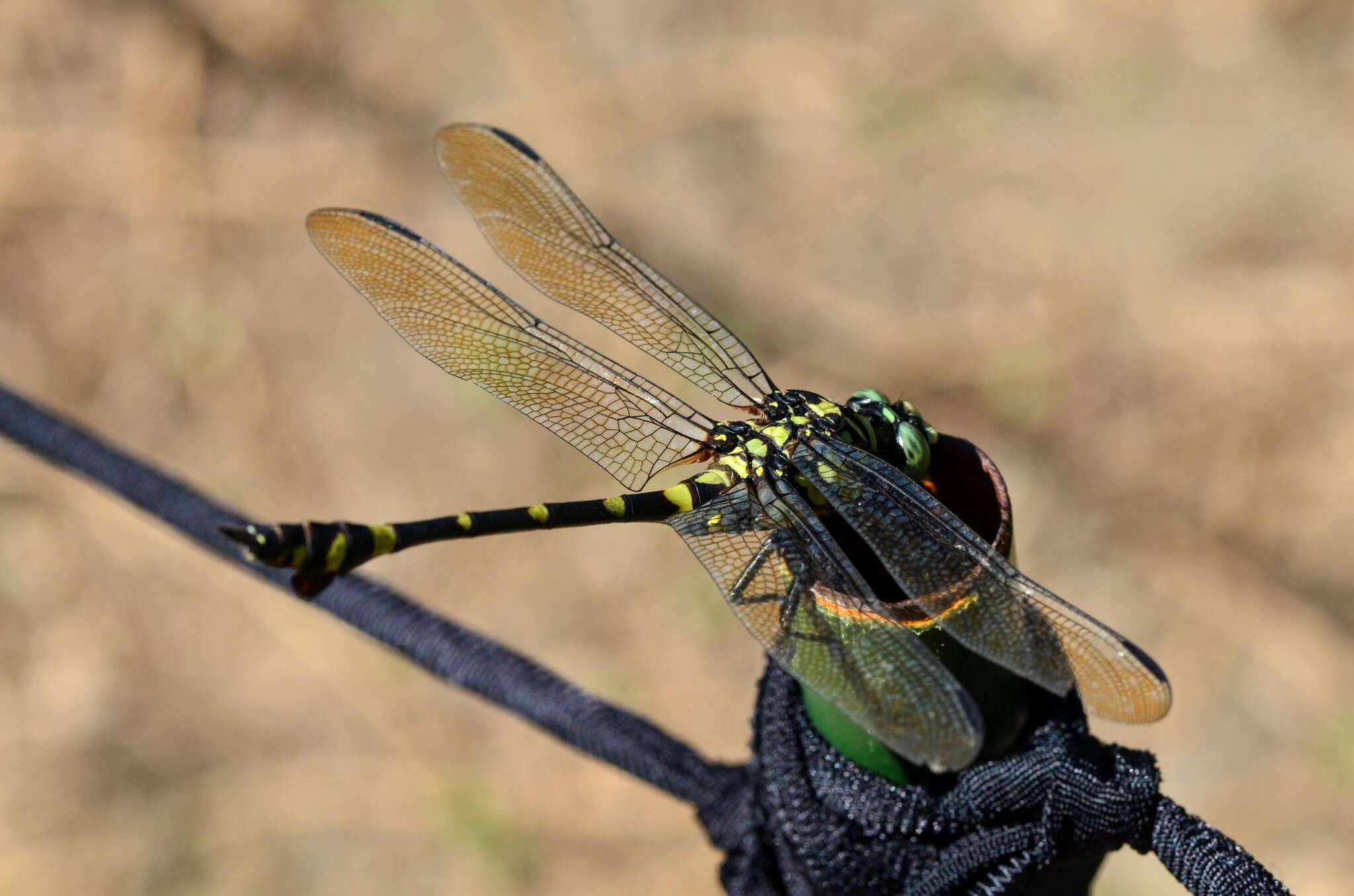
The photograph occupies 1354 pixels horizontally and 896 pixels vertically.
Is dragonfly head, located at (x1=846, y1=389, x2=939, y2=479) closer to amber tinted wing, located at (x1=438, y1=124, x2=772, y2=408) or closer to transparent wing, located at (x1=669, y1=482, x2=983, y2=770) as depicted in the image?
transparent wing, located at (x1=669, y1=482, x2=983, y2=770)

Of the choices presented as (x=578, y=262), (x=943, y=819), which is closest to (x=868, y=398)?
(x=943, y=819)

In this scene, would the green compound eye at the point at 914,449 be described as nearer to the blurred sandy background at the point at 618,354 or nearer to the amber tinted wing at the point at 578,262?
the amber tinted wing at the point at 578,262

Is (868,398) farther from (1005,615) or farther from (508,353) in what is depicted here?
(508,353)

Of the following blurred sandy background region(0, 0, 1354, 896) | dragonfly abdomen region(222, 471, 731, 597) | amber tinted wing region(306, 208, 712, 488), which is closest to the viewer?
dragonfly abdomen region(222, 471, 731, 597)

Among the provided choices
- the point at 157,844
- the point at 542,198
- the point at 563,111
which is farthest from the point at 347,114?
the point at 542,198

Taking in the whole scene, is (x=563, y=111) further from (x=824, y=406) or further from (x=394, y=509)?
(x=824, y=406)

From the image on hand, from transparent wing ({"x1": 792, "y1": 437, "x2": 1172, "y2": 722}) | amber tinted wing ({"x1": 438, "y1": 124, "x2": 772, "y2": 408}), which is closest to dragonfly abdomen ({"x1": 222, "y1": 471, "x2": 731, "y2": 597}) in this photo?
amber tinted wing ({"x1": 438, "y1": 124, "x2": 772, "y2": 408})
